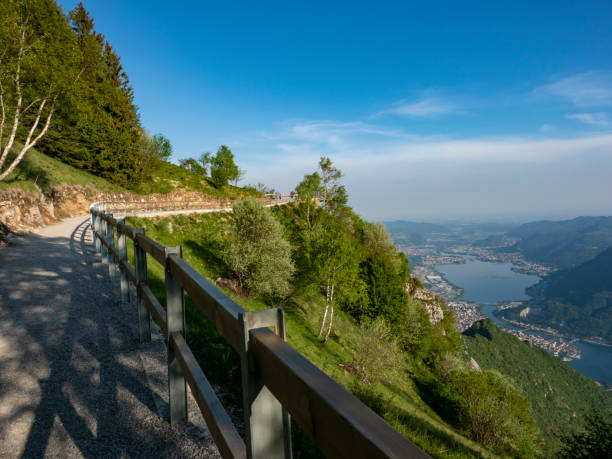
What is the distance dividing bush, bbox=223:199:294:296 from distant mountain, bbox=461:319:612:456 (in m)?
58.1

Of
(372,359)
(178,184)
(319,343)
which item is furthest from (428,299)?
(178,184)

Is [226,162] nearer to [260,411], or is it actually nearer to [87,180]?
[87,180]

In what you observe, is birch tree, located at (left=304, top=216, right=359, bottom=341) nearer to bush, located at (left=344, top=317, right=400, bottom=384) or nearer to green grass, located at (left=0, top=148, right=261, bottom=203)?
bush, located at (left=344, top=317, right=400, bottom=384)

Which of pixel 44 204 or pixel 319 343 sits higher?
pixel 44 204

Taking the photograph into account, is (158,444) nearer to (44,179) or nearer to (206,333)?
(206,333)

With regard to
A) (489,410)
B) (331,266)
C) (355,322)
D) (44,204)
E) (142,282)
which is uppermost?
(44,204)

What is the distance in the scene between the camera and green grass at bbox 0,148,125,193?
62.4 feet

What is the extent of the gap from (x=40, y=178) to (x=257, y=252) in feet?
57.9

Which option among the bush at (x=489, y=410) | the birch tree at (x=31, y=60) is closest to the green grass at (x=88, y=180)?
the birch tree at (x=31, y=60)

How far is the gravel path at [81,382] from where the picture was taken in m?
2.66

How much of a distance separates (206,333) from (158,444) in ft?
9.23

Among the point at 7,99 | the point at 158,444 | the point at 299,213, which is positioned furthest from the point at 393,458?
the point at 299,213

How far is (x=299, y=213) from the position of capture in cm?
4956

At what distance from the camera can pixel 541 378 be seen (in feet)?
232
